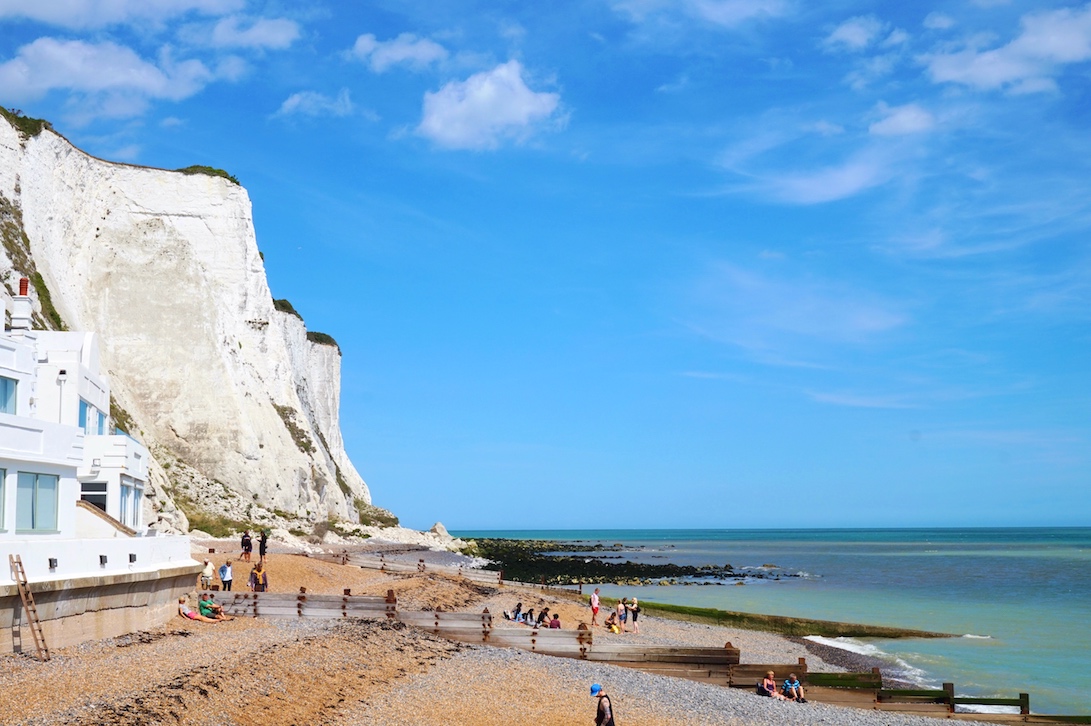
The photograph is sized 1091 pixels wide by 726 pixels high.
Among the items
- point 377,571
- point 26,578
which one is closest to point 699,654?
point 26,578

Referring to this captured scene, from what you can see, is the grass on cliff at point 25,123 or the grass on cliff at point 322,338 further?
the grass on cliff at point 322,338

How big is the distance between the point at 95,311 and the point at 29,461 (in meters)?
40.8

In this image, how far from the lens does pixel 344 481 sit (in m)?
80.2

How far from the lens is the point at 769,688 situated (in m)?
21.8

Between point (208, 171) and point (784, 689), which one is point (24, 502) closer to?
point (784, 689)

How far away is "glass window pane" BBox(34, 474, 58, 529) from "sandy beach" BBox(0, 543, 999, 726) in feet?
7.88

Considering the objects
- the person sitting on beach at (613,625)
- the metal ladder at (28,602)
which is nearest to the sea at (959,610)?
the person sitting on beach at (613,625)

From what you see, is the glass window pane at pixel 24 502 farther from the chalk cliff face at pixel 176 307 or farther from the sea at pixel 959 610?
the chalk cliff face at pixel 176 307

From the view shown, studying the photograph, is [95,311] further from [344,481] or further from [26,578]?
[26,578]

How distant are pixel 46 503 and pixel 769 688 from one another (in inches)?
608

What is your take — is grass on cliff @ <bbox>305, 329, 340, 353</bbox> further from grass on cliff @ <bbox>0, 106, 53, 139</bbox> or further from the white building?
the white building

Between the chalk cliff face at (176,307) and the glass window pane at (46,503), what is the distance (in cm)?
2933

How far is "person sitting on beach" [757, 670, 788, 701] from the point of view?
2166 centimetres

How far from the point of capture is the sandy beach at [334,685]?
13.2m
